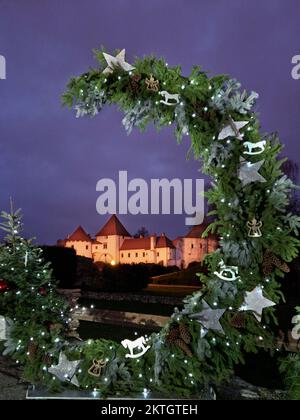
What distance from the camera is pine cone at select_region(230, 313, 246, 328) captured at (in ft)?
17.4

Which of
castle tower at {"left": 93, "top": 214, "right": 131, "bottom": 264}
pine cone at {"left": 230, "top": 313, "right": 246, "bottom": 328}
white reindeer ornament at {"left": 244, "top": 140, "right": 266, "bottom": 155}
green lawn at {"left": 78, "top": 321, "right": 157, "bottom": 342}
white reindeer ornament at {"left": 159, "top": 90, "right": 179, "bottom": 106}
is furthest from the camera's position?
castle tower at {"left": 93, "top": 214, "right": 131, "bottom": 264}

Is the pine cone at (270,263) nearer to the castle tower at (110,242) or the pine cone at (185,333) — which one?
the pine cone at (185,333)

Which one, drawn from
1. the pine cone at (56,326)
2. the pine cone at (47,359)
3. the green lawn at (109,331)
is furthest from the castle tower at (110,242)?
the pine cone at (47,359)

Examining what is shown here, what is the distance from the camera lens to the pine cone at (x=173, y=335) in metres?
5.27

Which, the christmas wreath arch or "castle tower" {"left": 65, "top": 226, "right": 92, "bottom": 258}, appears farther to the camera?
"castle tower" {"left": 65, "top": 226, "right": 92, "bottom": 258}

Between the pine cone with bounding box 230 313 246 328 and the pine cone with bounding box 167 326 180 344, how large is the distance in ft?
2.06

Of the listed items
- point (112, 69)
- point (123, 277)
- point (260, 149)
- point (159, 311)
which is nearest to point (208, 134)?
point (260, 149)

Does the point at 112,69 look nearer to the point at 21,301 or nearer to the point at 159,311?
the point at 21,301

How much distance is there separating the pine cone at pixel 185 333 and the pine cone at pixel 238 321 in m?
0.51

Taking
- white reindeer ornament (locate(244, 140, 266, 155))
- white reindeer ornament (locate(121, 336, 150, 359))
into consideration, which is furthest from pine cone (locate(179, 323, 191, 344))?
white reindeer ornament (locate(244, 140, 266, 155))

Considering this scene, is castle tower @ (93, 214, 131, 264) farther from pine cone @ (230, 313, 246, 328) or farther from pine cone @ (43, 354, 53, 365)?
pine cone @ (230, 313, 246, 328)

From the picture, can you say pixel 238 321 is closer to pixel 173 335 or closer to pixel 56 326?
pixel 173 335

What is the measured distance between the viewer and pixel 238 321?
17.4 feet
